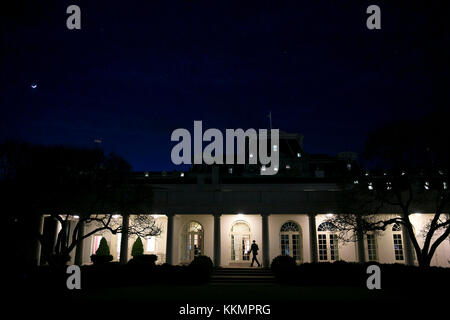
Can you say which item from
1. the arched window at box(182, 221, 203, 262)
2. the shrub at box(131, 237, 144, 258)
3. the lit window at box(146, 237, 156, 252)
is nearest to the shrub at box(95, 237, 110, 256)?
the shrub at box(131, 237, 144, 258)

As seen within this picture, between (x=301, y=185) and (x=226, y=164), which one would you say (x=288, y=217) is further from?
(x=226, y=164)

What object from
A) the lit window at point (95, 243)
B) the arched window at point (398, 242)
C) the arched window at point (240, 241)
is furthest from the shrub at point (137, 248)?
the arched window at point (398, 242)

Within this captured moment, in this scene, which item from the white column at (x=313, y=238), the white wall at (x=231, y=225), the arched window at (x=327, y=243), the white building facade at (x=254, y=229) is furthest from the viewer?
the white wall at (x=231, y=225)

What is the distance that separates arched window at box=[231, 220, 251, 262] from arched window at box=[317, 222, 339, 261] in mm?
5530

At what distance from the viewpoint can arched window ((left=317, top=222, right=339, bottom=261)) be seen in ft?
88.5

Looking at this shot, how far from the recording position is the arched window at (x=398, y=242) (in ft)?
87.1

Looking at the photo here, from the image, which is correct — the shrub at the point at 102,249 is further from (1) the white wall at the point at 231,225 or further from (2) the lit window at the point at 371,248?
(2) the lit window at the point at 371,248

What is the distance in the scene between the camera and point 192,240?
1109 inches

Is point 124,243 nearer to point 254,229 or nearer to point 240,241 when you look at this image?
point 240,241

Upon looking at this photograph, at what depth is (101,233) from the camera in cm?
2942

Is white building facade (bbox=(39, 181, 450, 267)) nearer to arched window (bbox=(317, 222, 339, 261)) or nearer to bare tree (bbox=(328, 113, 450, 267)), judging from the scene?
arched window (bbox=(317, 222, 339, 261))

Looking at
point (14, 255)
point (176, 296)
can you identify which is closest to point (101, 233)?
point (14, 255)

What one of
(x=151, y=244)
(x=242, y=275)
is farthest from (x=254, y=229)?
(x=151, y=244)

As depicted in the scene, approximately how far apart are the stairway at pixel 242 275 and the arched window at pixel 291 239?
5.01 m
